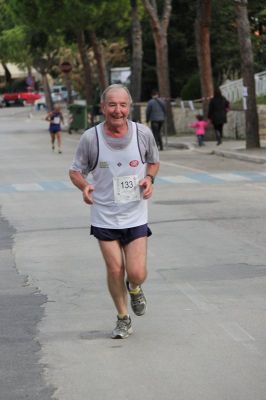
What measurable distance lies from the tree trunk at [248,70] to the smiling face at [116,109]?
2270cm

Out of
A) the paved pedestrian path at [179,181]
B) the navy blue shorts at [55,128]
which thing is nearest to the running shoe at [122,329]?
the paved pedestrian path at [179,181]

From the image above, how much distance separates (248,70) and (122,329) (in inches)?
923

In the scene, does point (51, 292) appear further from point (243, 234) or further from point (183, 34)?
point (183, 34)

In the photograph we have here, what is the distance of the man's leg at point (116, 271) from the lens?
800 cm

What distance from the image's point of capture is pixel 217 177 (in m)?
23.6

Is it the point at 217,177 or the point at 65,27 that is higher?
the point at 65,27

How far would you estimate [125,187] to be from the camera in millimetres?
7859

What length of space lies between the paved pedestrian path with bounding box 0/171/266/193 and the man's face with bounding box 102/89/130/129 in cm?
1344

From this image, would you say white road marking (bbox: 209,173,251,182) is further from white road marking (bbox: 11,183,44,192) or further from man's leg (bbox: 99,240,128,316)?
man's leg (bbox: 99,240,128,316)

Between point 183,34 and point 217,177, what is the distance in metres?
33.8

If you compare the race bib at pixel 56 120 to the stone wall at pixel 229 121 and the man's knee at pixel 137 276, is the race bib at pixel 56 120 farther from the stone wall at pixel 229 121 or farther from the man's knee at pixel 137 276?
the man's knee at pixel 137 276

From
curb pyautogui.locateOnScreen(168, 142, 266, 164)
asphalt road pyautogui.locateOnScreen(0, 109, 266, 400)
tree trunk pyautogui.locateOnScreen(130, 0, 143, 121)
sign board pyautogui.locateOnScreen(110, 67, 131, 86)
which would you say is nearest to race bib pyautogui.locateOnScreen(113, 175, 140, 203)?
asphalt road pyautogui.locateOnScreen(0, 109, 266, 400)

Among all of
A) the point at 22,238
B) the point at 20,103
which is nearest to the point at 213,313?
the point at 22,238

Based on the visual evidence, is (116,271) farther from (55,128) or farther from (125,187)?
(55,128)
